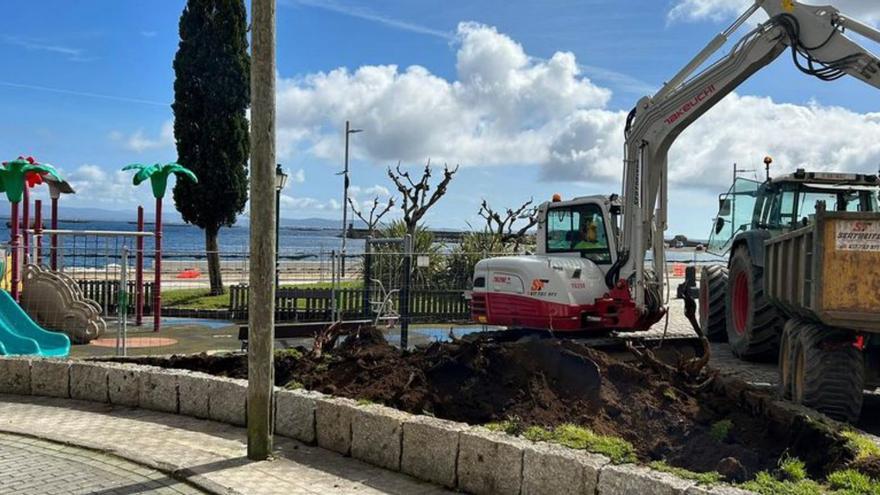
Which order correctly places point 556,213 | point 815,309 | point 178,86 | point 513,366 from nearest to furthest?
1. point 815,309
2. point 513,366
3. point 556,213
4. point 178,86

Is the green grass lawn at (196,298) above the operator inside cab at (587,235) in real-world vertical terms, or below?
below

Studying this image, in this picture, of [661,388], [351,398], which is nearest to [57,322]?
[351,398]

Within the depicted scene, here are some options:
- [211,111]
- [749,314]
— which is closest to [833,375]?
[749,314]

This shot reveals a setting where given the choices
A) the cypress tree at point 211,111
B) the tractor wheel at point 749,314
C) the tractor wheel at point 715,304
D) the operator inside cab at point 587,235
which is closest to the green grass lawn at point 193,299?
the cypress tree at point 211,111

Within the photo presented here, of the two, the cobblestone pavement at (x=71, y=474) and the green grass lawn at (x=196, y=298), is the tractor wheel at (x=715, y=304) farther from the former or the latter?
the cobblestone pavement at (x=71, y=474)

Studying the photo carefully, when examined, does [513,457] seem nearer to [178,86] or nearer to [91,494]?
[91,494]

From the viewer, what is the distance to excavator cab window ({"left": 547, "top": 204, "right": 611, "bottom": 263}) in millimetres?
11008

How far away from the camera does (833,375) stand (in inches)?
279

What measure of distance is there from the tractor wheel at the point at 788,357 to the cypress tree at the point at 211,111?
17752 millimetres

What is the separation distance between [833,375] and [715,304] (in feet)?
20.7

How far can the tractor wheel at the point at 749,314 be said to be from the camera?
1080 centimetres

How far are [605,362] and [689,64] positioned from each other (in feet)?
17.3

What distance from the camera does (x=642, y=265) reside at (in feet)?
34.2

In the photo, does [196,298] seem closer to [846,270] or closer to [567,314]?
[567,314]
